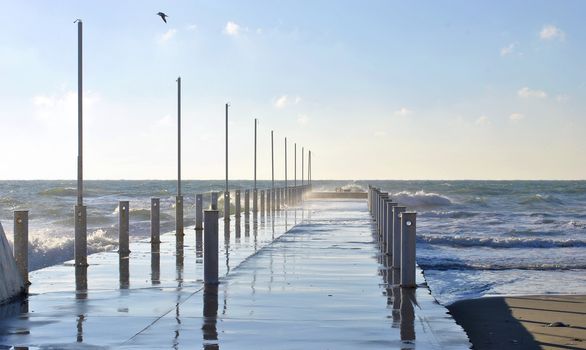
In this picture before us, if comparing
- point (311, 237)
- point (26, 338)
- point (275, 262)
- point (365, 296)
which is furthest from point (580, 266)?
point (26, 338)

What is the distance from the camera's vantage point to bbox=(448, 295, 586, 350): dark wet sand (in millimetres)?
9391

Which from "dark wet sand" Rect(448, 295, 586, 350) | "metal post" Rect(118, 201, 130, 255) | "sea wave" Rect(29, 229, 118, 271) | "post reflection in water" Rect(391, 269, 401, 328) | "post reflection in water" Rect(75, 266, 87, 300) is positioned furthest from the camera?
"sea wave" Rect(29, 229, 118, 271)

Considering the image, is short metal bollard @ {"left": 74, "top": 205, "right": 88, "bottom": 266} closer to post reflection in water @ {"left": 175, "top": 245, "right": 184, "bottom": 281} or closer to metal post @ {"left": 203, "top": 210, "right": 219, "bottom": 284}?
post reflection in water @ {"left": 175, "top": 245, "right": 184, "bottom": 281}

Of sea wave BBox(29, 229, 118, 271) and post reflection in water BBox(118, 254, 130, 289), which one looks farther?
sea wave BBox(29, 229, 118, 271)

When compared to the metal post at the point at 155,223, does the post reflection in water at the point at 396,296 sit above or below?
below

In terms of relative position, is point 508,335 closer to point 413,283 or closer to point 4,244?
point 413,283

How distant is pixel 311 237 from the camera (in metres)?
22.6

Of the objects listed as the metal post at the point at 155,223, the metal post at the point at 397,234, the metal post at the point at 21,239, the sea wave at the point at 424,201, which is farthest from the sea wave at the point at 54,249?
the sea wave at the point at 424,201

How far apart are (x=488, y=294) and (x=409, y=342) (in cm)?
616

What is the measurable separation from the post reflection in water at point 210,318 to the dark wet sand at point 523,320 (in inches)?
106

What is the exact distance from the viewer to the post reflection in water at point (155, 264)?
528 inches

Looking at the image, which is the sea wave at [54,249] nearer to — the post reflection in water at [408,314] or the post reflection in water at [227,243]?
the post reflection in water at [227,243]

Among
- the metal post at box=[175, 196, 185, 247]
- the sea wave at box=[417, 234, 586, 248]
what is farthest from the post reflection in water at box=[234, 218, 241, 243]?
the sea wave at box=[417, 234, 586, 248]

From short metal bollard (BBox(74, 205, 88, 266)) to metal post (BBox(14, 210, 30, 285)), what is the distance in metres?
2.67
